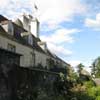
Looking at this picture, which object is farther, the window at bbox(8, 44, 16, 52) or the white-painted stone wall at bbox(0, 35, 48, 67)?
the window at bbox(8, 44, 16, 52)

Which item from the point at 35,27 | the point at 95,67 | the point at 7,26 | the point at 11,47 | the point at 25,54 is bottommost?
the point at 25,54

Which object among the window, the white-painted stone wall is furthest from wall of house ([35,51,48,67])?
the window

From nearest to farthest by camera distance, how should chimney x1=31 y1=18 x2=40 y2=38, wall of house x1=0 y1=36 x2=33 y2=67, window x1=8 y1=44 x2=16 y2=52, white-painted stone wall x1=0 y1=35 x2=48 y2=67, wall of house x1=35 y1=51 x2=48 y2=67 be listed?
1. wall of house x1=0 y1=36 x2=33 y2=67
2. white-painted stone wall x1=0 y1=35 x2=48 y2=67
3. window x1=8 y1=44 x2=16 y2=52
4. wall of house x1=35 y1=51 x2=48 y2=67
5. chimney x1=31 y1=18 x2=40 y2=38

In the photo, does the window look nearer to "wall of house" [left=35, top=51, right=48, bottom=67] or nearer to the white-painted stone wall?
the white-painted stone wall

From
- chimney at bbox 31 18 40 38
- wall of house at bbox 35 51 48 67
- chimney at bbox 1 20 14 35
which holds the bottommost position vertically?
wall of house at bbox 35 51 48 67

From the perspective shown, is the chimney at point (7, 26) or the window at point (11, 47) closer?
the window at point (11, 47)

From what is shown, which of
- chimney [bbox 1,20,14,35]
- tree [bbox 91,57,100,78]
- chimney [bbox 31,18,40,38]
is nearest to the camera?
chimney [bbox 1,20,14,35]

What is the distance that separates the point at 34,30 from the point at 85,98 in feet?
63.3

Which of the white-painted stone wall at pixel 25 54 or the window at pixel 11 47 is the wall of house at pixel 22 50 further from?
the window at pixel 11 47

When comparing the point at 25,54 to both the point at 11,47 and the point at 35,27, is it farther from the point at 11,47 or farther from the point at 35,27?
the point at 35,27

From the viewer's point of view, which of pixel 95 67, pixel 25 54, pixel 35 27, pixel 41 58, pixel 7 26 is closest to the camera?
pixel 7 26

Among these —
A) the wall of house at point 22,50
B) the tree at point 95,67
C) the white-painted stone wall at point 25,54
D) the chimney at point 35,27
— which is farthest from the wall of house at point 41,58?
the tree at point 95,67

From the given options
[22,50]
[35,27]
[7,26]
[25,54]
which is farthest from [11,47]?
[35,27]

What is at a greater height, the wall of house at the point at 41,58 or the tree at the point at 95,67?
the tree at the point at 95,67
